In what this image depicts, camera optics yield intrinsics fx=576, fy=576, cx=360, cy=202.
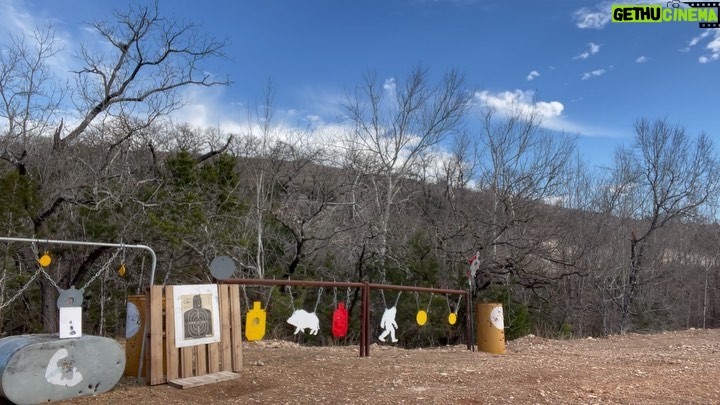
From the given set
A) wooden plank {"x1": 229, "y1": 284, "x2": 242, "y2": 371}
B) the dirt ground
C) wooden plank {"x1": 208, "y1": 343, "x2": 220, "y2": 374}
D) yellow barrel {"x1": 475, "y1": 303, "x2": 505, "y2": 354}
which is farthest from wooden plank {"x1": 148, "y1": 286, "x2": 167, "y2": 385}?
yellow barrel {"x1": 475, "y1": 303, "x2": 505, "y2": 354}

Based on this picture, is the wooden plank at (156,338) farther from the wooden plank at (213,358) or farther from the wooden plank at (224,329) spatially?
the wooden plank at (224,329)

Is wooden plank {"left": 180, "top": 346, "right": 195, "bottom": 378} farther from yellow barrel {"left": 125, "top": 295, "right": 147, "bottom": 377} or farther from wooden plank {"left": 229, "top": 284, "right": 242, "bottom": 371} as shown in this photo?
wooden plank {"left": 229, "top": 284, "right": 242, "bottom": 371}

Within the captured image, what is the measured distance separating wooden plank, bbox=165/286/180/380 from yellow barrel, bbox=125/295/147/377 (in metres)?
0.35

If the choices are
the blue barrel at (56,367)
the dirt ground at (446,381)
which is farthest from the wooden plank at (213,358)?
the blue barrel at (56,367)

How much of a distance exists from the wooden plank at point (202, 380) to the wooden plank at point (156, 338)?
0.17 metres

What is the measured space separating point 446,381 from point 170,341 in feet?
10.6

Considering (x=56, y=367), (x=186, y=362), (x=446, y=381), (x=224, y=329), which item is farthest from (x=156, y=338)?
(x=446, y=381)

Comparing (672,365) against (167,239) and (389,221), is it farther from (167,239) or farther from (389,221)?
(389,221)

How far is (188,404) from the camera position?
5688mm

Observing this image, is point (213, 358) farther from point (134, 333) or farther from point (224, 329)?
point (134, 333)

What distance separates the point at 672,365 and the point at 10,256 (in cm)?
1113

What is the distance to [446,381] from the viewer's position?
689cm

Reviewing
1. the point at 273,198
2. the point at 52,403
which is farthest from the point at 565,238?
the point at 52,403

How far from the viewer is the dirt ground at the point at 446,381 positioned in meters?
5.99
